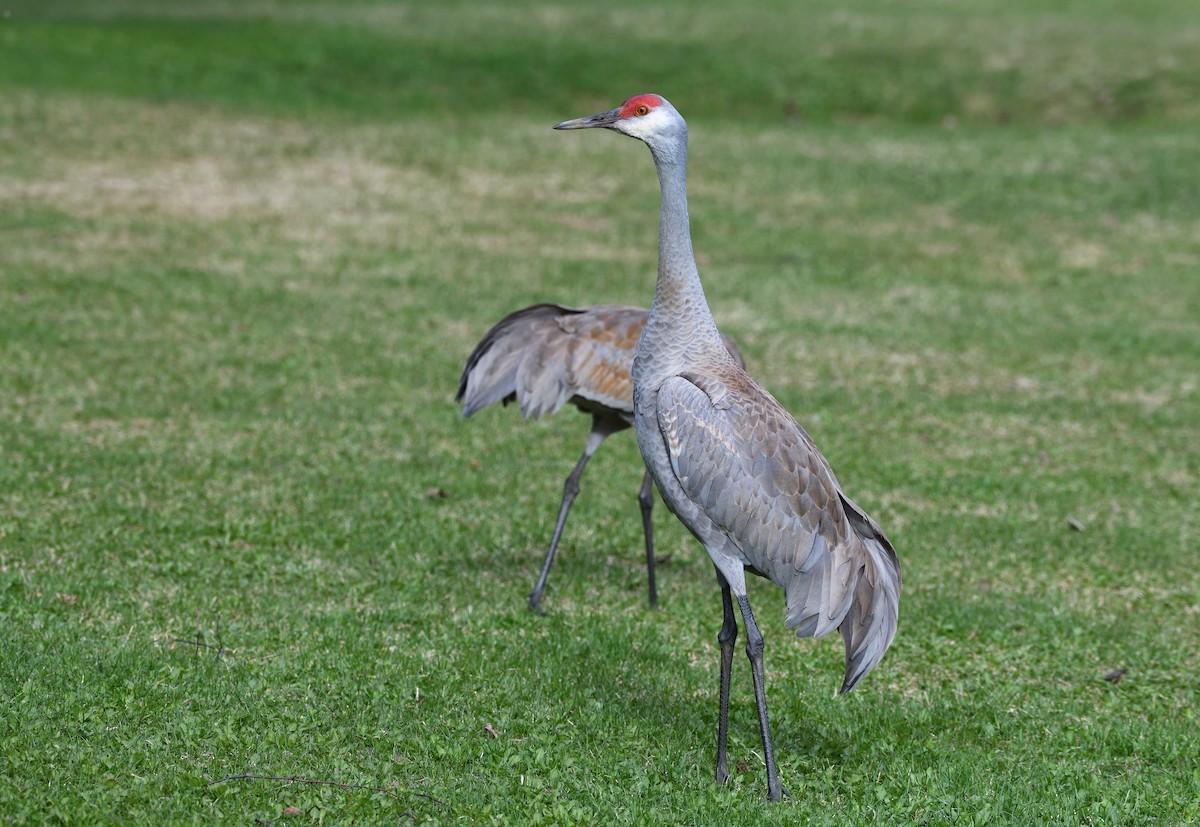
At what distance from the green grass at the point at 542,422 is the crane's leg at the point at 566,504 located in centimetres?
10

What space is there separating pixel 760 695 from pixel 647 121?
8.25ft

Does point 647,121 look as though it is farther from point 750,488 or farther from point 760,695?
point 760,695

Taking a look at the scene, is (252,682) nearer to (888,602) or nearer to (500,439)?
(888,602)

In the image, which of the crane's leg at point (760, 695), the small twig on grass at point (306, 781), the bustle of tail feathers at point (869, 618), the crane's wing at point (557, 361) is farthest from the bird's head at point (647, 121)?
the small twig on grass at point (306, 781)

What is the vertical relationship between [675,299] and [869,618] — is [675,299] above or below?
above

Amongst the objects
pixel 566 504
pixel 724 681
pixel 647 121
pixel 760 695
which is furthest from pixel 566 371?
pixel 760 695

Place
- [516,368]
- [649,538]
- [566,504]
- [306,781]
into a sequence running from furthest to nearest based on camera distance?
[516,368]
[566,504]
[649,538]
[306,781]

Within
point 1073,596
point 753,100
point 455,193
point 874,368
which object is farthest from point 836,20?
point 1073,596

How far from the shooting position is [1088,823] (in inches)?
213

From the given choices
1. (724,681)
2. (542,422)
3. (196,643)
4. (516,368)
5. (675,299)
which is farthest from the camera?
(542,422)

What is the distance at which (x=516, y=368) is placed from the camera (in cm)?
787

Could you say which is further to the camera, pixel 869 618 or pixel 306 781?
pixel 869 618

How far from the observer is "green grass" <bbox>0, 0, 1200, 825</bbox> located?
575 cm

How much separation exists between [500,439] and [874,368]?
4.15 m
